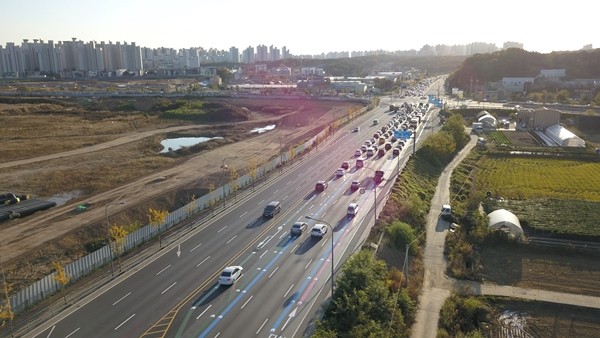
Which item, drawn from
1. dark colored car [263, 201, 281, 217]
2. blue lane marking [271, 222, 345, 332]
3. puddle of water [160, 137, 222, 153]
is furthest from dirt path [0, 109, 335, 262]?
blue lane marking [271, 222, 345, 332]

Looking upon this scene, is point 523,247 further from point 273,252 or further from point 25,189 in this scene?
point 25,189

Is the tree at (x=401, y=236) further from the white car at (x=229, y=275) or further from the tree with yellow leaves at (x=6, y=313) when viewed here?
the tree with yellow leaves at (x=6, y=313)

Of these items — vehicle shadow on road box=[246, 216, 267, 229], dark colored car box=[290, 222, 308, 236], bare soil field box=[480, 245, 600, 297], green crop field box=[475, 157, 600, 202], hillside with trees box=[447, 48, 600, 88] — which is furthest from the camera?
hillside with trees box=[447, 48, 600, 88]

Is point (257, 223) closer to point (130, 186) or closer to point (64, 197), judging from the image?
point (130, 186)

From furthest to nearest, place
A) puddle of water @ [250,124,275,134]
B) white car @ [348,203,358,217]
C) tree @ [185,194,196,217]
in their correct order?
puddle of water @ [250,124,275,134] → white car @ [348,203,358,217] → tree @ [185,194,196,217]

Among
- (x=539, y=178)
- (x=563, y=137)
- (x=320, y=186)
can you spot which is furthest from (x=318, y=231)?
(x=563, y=137)

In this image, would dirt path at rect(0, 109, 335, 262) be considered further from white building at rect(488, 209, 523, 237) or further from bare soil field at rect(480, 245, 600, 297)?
bare soil field at rect(480, 245, 600, 297)

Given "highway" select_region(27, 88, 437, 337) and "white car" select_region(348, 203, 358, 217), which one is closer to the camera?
"highway" select_region(27, 88, 437, 337)
